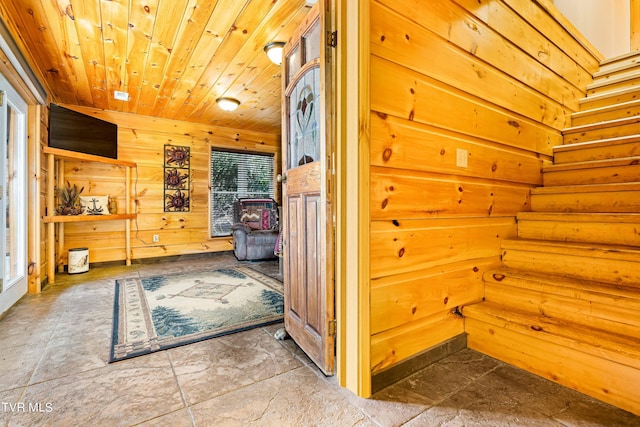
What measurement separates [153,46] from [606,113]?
4177mm

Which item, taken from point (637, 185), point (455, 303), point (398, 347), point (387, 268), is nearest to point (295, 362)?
point (398, 347)

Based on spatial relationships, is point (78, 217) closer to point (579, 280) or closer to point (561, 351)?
point (561, 351)

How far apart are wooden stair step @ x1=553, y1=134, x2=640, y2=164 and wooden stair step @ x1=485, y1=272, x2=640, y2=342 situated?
4.28 ft

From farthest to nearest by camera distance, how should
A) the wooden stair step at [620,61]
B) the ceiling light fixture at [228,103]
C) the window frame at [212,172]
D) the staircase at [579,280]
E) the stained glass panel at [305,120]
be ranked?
the window frame at [212,172]
the ceiling light fixture at [228,103]
the wooden stair step at [620,61]
the stained glass panel at [305,120]
the staircase at [579,280]

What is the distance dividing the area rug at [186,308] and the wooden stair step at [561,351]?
144cm

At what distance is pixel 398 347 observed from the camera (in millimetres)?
1467

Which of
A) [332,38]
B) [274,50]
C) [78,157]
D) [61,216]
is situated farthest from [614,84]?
[61,216]

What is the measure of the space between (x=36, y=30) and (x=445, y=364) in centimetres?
389

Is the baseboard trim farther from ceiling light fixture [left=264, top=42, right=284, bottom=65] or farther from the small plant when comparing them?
the small plant

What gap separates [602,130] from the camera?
2.44 metres

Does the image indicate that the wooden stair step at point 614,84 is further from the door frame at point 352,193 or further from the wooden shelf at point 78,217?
the wooden shelf at point 78,217

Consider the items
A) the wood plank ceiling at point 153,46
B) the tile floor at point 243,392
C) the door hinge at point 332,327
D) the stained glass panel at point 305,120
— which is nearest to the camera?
the tile floor at point 243,392

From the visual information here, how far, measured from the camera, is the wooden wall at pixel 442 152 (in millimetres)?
1385

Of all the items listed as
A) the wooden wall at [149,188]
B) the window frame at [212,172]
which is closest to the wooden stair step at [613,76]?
the window frame at [212,172]
